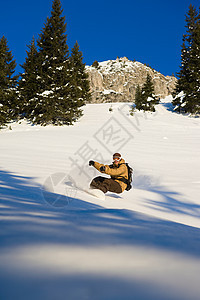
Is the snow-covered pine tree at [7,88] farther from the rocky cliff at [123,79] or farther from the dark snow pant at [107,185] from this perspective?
the rocky cliff at [123,79]

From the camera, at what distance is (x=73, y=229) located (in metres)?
1.29

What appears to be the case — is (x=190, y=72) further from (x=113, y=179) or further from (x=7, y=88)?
(x=113, y=179)

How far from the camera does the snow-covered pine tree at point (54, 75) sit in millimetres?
18234

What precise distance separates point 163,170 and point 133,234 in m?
5.07

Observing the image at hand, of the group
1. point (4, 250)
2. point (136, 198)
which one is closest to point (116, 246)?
point (4, 250)

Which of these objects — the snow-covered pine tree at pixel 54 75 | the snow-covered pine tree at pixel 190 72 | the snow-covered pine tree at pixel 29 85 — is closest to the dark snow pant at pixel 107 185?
the snow-covered pine tree at pixel 54 75

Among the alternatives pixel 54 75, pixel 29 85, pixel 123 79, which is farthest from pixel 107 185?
pixel 123 79

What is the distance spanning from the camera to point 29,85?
65.7ft

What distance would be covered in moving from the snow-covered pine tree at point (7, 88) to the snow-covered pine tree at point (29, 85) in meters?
0.77

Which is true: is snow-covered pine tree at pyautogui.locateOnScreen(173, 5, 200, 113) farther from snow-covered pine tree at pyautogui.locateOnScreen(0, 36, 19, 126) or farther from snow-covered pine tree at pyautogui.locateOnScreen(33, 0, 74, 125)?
snow-covered pine tree at pyautogui.locateOnScreen(0, 36, 19, 126)

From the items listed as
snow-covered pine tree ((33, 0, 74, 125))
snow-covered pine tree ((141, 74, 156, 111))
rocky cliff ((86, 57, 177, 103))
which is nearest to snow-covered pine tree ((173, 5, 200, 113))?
snow-covered pine tree ((141, 74, 156, 111))

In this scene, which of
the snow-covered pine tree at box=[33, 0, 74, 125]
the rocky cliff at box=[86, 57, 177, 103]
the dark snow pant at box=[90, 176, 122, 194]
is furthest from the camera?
the rocky cliff at box=[86, 57, 177, 103]

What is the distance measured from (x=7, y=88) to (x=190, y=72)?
21.7 meters

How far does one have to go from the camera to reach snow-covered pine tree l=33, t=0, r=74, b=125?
1823 cm
